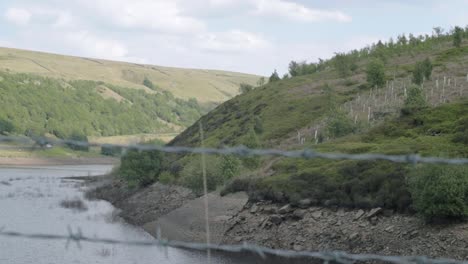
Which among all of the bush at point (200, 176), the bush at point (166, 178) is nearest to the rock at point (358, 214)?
the bush at point (200, 176)

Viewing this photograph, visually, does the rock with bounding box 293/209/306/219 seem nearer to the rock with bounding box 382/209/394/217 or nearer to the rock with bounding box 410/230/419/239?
the rock with bounding box 382/209/394/217

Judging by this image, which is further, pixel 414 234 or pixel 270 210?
pixel 270 210

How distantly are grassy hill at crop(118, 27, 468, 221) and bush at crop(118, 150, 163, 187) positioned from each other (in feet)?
4.46

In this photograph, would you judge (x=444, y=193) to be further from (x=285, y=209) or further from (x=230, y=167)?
(x=230, y=167)

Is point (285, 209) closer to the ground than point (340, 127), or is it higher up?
closer to the ground

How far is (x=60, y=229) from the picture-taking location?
48.3 m

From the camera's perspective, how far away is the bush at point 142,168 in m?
82.2

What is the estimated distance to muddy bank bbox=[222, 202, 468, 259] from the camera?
123ft

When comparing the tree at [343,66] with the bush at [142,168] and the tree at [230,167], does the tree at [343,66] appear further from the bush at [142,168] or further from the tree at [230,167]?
the tree at [230,167]

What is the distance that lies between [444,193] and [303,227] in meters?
12.0

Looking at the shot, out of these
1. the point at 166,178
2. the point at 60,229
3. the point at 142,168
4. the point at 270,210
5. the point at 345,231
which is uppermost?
the point at 345,231

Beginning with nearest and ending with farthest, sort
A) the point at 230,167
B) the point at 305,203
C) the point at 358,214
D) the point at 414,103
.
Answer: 1. the point at 358,214
2. the point at 305,203
3. the point at 414,103
4. the point at 230,167

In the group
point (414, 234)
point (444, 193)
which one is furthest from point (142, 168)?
point (444, 193)

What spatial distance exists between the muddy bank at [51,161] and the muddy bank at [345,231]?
90.6 metres
